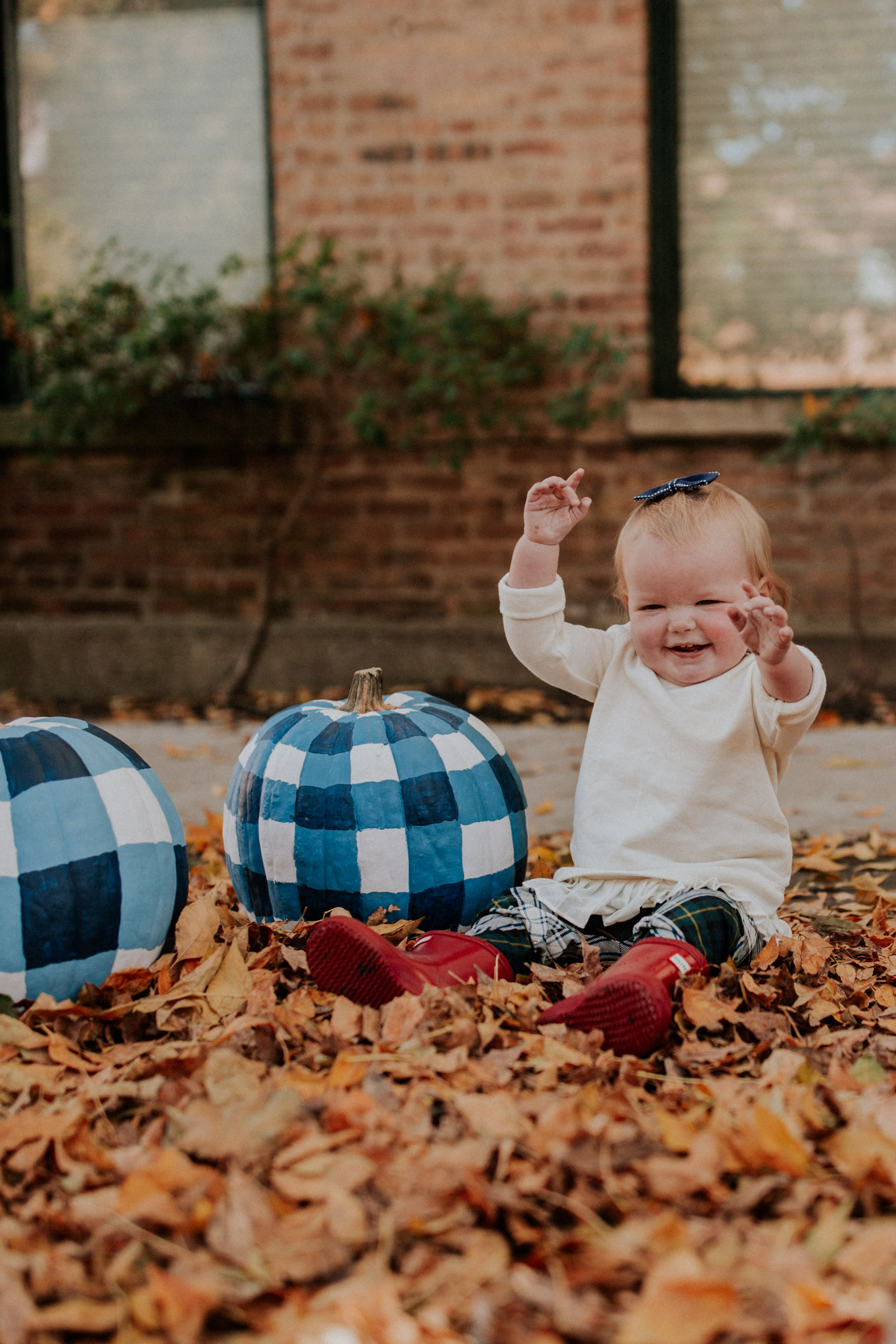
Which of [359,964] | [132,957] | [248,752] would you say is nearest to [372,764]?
[248,752]

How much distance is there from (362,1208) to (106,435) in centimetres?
522

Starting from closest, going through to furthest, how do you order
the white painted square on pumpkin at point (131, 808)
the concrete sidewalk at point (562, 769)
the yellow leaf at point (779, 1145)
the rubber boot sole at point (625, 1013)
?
the yellow leaf at point (779, 1145) → the rubber boot sole at point (625, 1013) → the white painted square on pumpkin at point (131, 808) → the concrete sidewalk at point (562, 769)

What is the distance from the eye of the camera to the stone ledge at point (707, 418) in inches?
220

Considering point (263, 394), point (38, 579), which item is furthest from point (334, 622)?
point (38, 579)

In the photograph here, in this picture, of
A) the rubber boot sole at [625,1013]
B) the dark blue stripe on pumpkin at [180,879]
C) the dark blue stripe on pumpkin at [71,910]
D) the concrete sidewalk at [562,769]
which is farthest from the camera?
the concrete sidewalk at [562,769]

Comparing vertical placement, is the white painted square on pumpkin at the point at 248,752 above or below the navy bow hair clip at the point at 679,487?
below

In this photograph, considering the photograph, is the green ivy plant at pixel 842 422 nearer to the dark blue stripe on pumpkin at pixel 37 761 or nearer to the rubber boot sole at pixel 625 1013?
the rubber boot sole at pixel 625 1013

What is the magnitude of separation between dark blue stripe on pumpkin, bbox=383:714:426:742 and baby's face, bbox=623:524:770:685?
50cm

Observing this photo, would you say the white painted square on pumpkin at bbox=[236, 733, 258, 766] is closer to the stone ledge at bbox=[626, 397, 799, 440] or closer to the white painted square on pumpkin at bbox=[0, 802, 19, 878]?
the white painted square on pumpkin at bbox=[0, 802, 19, 878]

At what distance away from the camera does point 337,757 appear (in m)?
2.26

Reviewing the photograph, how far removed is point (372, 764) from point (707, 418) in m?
3.91

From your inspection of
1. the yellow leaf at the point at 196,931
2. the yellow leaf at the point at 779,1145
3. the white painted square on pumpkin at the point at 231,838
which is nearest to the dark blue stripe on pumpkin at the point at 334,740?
the white painted square on pumpkin at the point at 231,838

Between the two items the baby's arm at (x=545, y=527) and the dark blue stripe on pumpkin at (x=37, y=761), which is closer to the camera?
the dark blue stripe on pumpkin at (x=37, y=761)

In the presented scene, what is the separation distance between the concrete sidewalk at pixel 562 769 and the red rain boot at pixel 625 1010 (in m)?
1.47
